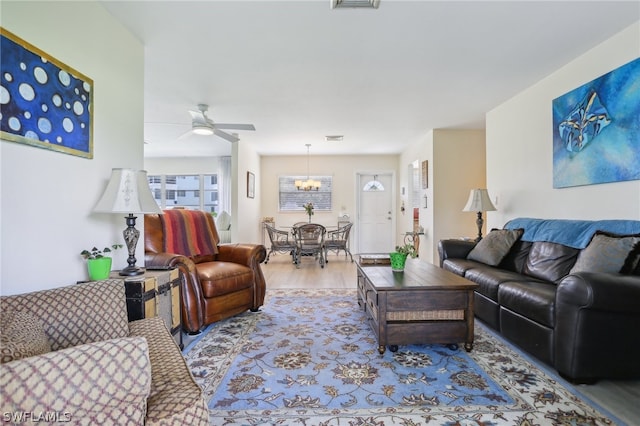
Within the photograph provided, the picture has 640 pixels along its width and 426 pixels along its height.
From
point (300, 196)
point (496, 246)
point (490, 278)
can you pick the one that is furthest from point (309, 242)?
point (490, 278)

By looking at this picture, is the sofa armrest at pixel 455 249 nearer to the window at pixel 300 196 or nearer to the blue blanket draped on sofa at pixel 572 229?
the blue blanket draped on sofa at pixel 572 229

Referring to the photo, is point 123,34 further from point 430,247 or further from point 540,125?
point 430,247

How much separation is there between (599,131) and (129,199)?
3648mm

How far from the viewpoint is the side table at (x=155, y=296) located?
186cm

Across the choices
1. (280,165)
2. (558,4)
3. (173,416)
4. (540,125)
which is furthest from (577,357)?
(280,165)

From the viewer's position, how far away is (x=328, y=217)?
25.6 ft

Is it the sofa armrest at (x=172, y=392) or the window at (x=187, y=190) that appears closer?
the sofa armrest at (x=172, y=392)

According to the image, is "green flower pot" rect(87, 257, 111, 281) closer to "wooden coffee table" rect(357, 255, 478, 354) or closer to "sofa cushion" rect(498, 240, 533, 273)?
"wooden coffee table" rect(357, 255, 478, 354)

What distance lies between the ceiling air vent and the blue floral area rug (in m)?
2.41

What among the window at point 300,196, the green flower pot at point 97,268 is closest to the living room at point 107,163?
the green flower pot at point 97,268

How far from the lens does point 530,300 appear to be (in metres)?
2.13

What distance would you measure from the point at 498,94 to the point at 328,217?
4.75 m

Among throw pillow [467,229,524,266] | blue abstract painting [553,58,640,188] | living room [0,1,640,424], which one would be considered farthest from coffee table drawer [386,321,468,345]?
blue abstract painting [553,58,640,188]

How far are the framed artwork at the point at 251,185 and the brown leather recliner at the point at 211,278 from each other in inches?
122
